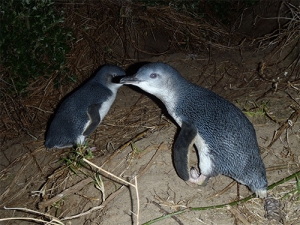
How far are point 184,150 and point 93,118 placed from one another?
50.9 inches

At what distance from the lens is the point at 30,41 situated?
3859mm

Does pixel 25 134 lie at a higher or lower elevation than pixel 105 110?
lower

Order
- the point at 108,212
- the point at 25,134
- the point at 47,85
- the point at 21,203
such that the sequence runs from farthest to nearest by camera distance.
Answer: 1. the point at 47,85
2. the point at 25,134
3. the point at 21,203
4. the point at 108,212

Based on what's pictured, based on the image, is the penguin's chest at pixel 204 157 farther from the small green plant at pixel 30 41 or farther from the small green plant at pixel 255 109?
the small green plant at pixel 30 41

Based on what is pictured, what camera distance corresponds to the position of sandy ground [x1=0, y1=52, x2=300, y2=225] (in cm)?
220

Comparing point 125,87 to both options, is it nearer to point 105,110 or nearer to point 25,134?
point 105,110

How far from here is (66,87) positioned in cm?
431

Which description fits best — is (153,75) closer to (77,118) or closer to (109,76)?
(77,118)

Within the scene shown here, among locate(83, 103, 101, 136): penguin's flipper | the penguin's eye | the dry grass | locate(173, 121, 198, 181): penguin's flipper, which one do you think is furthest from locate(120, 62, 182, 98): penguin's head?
locate(83, 103, 101, 136): penguin's flipper

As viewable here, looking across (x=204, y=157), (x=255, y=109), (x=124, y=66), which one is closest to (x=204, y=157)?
(x=204, y=157)

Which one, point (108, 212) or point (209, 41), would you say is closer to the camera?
point (108, 212)

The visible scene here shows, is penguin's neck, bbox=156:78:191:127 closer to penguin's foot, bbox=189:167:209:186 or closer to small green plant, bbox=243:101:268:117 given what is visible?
penguin's foot, bbox=189:167:209:186

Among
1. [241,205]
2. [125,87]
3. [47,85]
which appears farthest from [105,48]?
[241,205]

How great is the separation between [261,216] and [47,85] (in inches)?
123
